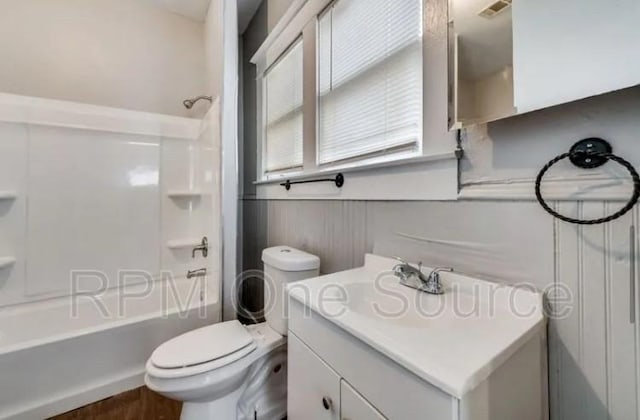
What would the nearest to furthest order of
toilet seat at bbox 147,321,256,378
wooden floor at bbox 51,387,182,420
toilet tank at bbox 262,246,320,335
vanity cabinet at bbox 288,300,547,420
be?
vanity cabinet at bbox 288,300,547,420 < toilet seat at bbox 147,321,256,378 < toilet tank at bbox 262,246,320,335 < wooden floor at bbox 51,387,182,420

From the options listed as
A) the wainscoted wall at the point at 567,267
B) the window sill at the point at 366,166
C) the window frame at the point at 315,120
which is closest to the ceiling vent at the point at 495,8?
the window frame at the point at 315,120

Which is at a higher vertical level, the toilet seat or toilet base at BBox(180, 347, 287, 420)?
the toilet seat

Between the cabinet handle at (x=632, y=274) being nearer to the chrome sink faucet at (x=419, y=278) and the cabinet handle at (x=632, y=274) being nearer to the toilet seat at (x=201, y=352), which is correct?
the chrome sink faucet at (x=419, y=278)

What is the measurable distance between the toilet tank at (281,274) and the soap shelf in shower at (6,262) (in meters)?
1.81

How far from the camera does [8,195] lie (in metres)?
1.82

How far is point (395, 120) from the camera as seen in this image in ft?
3.89

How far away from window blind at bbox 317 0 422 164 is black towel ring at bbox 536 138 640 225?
0.49 metres

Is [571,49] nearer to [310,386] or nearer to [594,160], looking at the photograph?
[594,160]

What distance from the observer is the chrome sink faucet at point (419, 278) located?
0.91m

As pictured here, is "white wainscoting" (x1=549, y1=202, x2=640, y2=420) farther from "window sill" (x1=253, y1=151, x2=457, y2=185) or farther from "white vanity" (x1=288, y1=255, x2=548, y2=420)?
"window sill" (x1=253, y1=151, x2=457, y2=185)

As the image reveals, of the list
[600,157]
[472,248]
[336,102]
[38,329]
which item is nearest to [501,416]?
[472,248]

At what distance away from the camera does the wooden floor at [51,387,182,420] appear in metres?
1.47

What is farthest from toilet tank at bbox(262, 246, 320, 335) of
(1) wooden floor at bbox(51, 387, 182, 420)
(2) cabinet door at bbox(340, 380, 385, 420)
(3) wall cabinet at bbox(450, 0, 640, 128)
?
(3) wall cabinet at bbox(450, 0, 640, 128)

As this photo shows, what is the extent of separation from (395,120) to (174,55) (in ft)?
7.87
